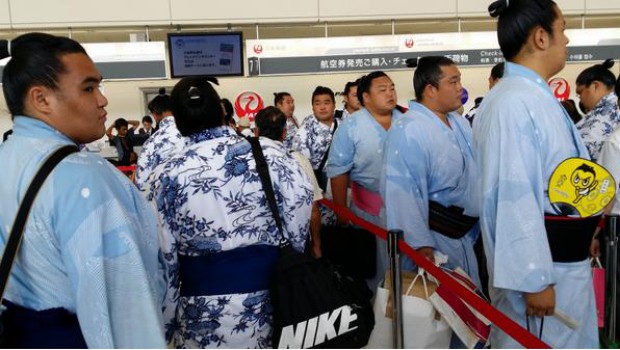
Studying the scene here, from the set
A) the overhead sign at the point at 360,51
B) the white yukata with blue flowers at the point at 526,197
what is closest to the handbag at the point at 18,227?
the white yukata with blue flowers at the point at 526,197

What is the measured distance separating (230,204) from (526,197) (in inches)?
34.9

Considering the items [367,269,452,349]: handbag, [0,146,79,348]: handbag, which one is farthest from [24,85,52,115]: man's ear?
[367,269,452,349]: handbag

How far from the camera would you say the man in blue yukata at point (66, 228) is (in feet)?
3.37

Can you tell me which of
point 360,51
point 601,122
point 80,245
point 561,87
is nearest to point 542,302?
point 80,245

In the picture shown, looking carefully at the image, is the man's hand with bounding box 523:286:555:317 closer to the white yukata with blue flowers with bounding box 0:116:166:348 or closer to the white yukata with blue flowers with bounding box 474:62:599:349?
the white yukata with blue flowers with bounding box 474:62:599:349

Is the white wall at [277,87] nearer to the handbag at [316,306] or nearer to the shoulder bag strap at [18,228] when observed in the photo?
the handbag at [316,306]

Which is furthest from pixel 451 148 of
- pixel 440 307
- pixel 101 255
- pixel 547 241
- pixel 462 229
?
pixel 101 255

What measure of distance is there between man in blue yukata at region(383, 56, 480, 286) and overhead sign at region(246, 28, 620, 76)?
5.37m

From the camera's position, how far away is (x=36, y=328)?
41.9 inches

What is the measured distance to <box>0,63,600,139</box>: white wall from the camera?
32.0ft

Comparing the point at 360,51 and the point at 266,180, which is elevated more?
the point at 360,51

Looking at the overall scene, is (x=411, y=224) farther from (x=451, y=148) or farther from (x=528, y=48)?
(x=528, y=48)

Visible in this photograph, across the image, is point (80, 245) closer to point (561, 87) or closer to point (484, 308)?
point (484, 308)

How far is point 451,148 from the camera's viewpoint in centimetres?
249
